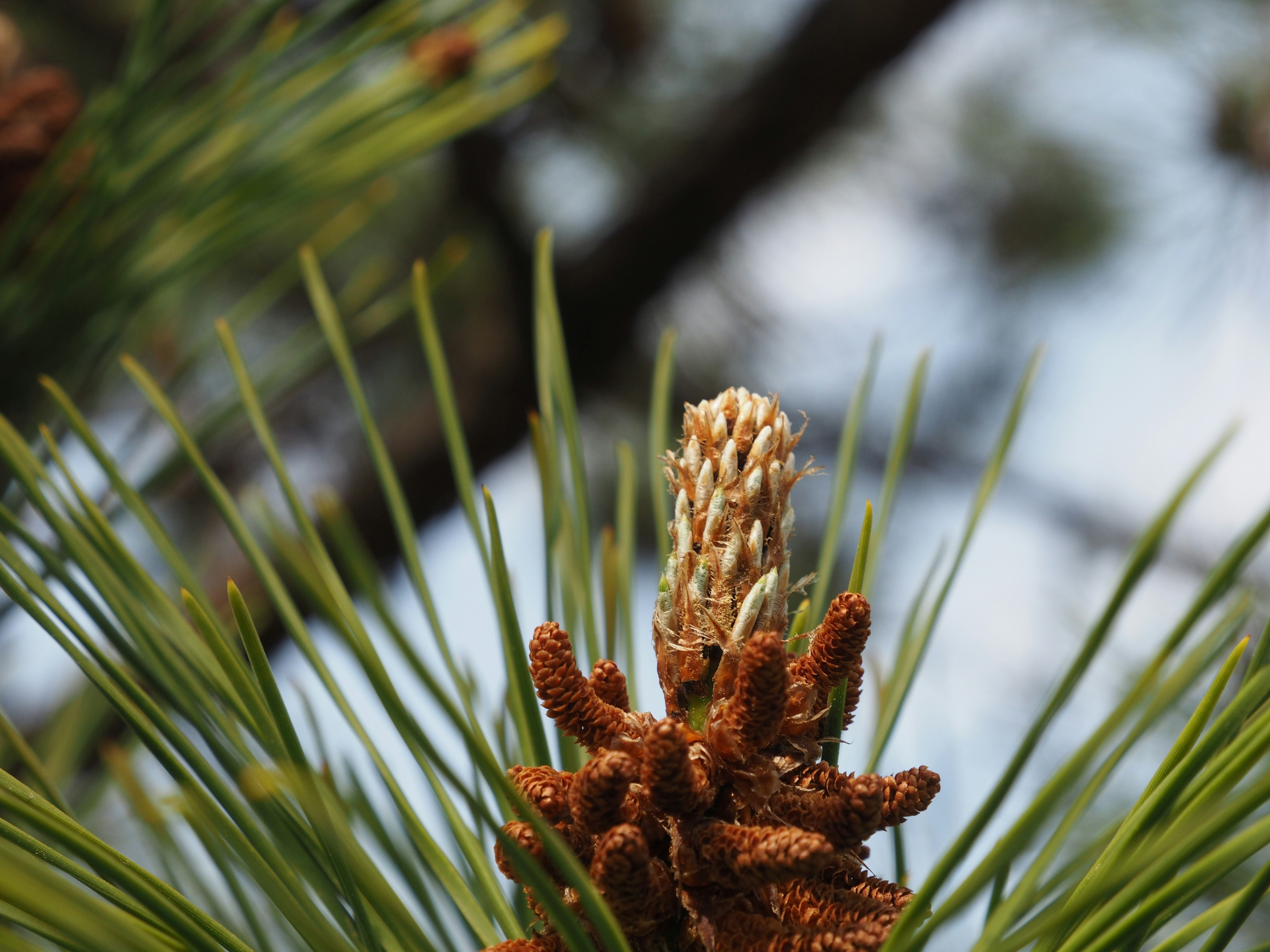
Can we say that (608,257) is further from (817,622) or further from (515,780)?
(515,780)

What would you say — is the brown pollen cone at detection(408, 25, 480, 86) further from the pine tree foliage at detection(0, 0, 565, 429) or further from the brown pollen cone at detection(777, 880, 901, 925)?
the brown pollen cone at detection(777, 880, 901, 925)

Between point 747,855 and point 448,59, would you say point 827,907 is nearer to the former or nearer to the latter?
point 747,855

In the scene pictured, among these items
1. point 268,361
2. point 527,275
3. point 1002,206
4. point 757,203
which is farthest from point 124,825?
point 1002,206

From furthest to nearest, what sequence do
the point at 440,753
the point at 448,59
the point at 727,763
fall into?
the point at 448,59 → the point at 727,763 → the point at 440,753

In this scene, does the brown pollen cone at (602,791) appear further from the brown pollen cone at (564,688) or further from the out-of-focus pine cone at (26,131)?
the out-of-focus pine cone at (26,131)

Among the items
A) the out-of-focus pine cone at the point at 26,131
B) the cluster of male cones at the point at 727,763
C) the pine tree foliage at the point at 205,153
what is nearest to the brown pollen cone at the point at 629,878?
the cluster of male cones at the point at 727,763

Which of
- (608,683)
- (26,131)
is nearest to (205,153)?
(26,131)
